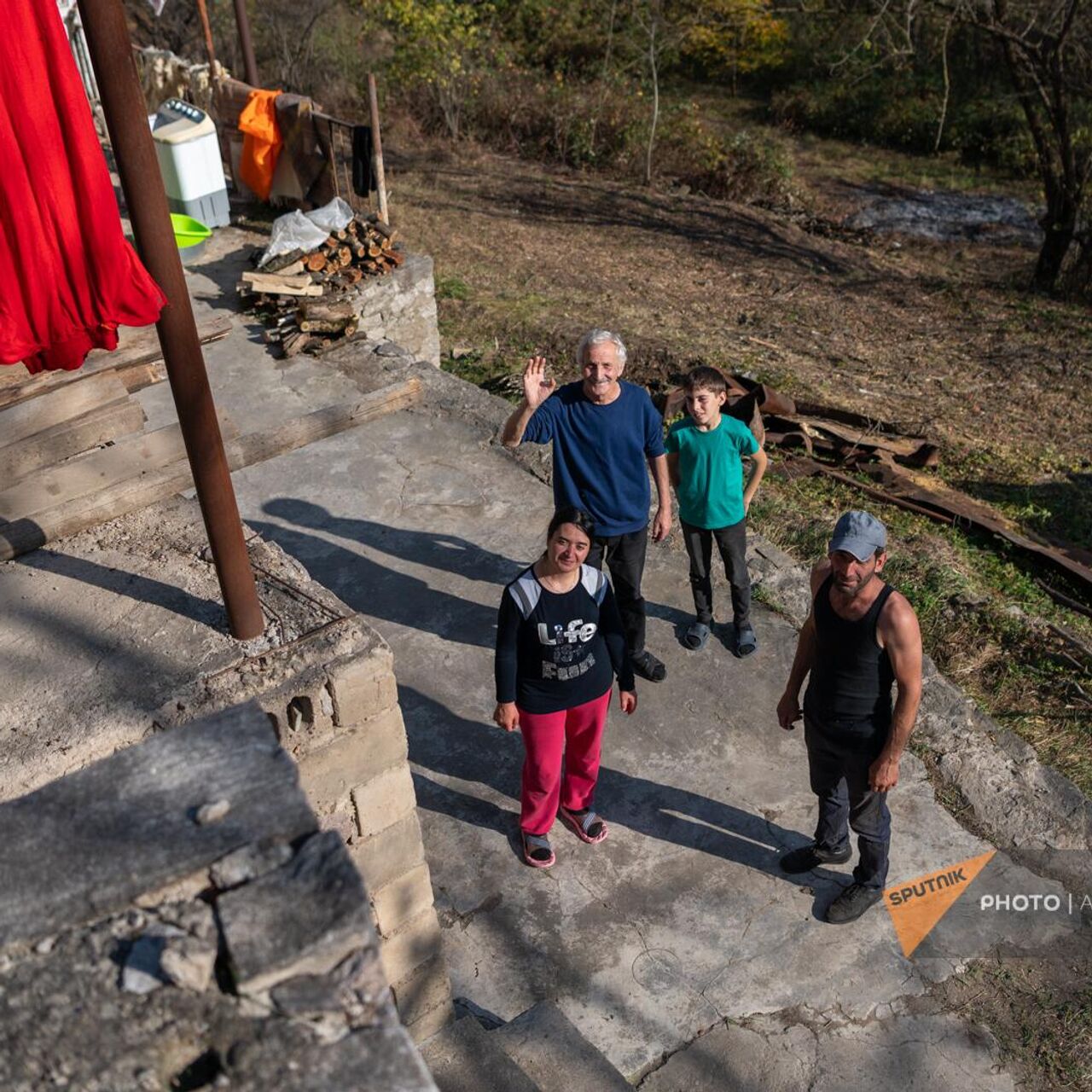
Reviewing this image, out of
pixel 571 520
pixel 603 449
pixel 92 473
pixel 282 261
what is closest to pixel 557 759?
pixel 571 520

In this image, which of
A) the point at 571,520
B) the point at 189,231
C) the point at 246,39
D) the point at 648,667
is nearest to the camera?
the point at 571,520

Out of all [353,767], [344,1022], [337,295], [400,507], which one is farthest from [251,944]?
[337,295]

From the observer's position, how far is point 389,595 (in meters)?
6.26

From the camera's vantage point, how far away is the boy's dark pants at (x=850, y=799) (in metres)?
4.13

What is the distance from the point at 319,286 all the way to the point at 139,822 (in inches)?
305

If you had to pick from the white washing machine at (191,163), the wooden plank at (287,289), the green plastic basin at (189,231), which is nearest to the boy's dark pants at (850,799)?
the wooden plank at (287,289)

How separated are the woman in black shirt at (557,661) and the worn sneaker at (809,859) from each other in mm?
969

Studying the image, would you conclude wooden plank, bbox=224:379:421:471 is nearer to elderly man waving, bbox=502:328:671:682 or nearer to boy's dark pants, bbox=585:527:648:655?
elderly man waving, bbox=502:328:671:682

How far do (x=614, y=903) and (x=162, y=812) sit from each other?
2684 mm

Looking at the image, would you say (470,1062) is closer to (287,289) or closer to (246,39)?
(287,289)

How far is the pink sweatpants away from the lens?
432 centimetres

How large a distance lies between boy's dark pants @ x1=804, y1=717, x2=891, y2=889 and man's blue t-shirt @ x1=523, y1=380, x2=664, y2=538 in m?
1.43

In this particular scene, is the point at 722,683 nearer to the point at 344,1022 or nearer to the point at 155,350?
the point at 155,350

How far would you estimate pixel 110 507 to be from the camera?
A: 417cm
